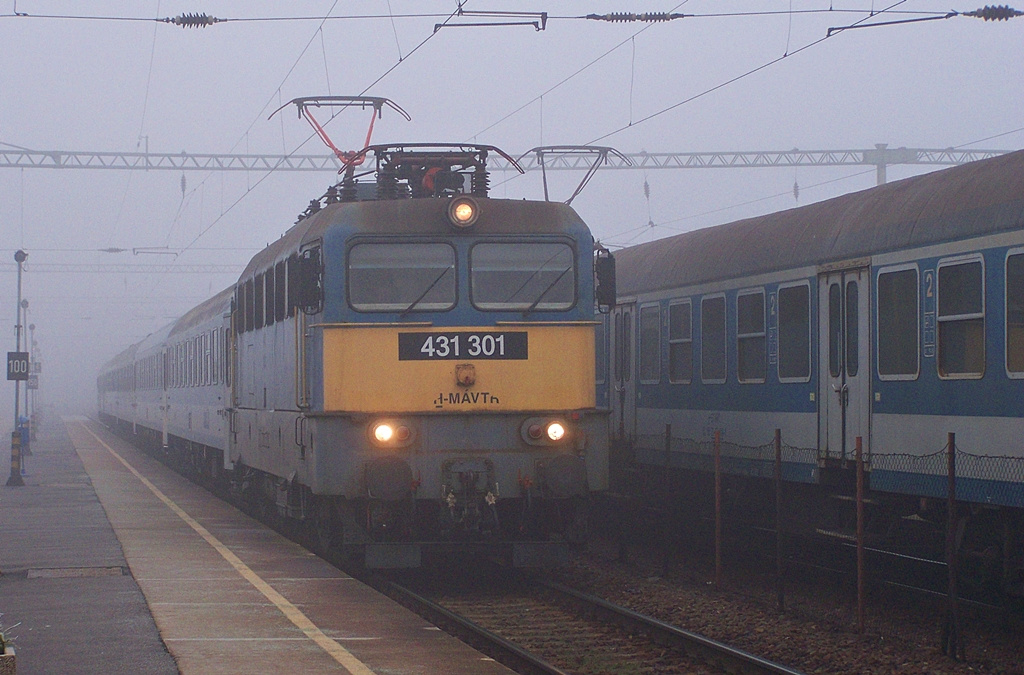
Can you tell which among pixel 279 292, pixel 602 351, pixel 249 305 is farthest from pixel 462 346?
pixel 602 351

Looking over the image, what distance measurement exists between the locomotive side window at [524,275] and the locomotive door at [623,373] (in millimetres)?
5606

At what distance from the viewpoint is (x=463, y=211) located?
12305mm

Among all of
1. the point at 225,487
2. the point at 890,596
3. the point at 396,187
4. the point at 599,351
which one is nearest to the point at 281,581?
the point at 396,187

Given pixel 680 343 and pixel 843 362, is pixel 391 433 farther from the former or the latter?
pixel 680 343

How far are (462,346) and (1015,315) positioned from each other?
4.48m

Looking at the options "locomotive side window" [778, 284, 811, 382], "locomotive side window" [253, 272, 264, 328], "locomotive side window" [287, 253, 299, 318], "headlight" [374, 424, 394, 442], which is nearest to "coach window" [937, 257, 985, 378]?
"locomotive side window" [778, 284, 811, 382]

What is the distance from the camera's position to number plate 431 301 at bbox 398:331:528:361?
Answer: 39.8 feet

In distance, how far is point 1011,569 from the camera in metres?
10.7

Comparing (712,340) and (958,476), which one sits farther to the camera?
(712,340)

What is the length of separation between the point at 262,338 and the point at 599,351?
5.32 meters

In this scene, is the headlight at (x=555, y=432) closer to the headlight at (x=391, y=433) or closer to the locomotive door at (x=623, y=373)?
the headlight at (x=391, y=433)

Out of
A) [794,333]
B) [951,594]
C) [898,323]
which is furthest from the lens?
[794,333]

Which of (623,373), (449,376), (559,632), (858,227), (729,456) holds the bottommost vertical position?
(559,632)

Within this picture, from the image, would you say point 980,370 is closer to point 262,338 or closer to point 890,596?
point 890,596
